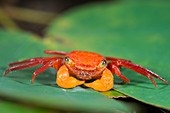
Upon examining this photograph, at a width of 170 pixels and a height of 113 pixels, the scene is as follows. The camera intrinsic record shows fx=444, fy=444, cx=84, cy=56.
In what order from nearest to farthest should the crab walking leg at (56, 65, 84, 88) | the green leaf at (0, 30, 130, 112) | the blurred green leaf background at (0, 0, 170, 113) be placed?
the green leaf at (0, 30, 130, 112) < the blurred green leaf background at (0, 0, 170, 113) < the crab walking leg at (56, 65, 84, 88)

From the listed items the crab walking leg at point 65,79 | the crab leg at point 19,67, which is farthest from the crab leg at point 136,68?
the crab leg at point 19,67

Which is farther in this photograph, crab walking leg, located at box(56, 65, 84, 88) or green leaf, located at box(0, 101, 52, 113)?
crab walking leg, located at box(56, 65, 84, 88)

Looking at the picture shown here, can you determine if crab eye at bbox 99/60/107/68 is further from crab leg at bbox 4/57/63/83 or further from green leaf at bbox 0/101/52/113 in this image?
green leaf at bbox 0/101/52/113

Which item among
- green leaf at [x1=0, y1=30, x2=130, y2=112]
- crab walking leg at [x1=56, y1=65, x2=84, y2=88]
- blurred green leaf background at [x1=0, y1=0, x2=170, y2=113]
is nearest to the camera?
green leaf at [x1=0, y1=30, x2=130, y2=112]

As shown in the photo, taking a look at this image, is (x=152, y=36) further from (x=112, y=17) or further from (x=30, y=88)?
(x=30, y=88)

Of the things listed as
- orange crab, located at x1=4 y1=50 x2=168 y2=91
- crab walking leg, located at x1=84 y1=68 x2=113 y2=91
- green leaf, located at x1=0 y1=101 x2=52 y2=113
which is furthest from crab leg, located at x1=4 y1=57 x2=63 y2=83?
green leaf, located at x1=0 y1=101 x2=52 y2=113

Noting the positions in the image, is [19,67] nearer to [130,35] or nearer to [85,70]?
[85,70]

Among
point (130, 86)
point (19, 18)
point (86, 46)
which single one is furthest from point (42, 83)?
point (19, 18)
